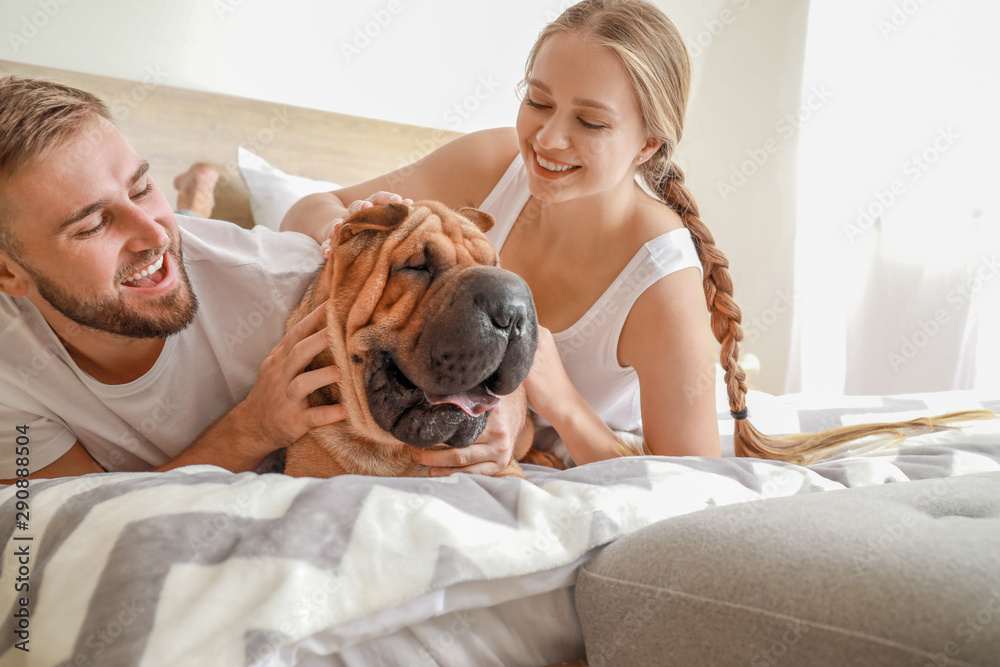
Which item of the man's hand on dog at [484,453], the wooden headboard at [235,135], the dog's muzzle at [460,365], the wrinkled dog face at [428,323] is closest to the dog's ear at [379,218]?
the wrinkled dog face at [428,323]

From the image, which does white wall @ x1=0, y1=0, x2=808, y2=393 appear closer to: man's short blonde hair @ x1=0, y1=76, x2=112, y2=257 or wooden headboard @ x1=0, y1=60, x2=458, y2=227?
wooden headboard @ x1=0, y1=60, x2=458, y2=227

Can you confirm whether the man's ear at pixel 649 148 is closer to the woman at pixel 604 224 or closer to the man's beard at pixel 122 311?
the woman at pixel 604 224

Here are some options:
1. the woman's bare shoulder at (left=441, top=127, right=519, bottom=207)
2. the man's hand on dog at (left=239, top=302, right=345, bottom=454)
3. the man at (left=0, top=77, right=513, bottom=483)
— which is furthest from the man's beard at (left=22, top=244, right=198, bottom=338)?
the woman's bare shoulder at (left=441, top=127, right=519, bottom=207)

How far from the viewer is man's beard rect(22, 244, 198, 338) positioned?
115cm

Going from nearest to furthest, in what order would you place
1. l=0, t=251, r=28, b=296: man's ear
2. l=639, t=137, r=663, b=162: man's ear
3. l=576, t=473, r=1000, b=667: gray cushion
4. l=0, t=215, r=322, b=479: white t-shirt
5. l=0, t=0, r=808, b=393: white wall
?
1. l=576, t=473, r=1000, b=667: gray cushion
2. l=0, t=251, r=28, b=296: man's ear
3. l=0, t=215, r=322, b=479: white t-shirt
4. l=639, t=137, r=663, b=162: man's ear
5. l=0, t=0, r=808, b=393: white wall

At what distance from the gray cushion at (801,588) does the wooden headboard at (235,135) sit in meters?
2.02


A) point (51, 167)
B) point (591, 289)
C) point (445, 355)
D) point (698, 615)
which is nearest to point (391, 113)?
point (591, 289)

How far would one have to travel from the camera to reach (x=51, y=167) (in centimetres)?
107

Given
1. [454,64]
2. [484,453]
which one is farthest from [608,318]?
[454,64]

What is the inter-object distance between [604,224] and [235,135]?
1456mm

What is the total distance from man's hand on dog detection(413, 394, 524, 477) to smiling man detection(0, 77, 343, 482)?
0.67 ft

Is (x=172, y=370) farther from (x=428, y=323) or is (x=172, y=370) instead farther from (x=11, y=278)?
(x=428, y=323)

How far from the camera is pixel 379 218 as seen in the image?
1037 millimetres

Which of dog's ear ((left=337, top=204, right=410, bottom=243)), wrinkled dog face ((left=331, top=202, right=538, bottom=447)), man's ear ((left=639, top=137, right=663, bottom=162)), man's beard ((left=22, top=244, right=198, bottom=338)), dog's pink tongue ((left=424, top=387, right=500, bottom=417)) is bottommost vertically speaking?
man's beard ((left=22, top=244, right=198, bottom=338))
